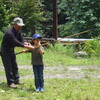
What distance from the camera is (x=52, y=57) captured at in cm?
1363

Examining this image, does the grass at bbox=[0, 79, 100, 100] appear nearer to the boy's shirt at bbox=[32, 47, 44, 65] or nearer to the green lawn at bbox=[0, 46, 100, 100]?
the green lawn at bbox=[0, 46, 100, 100]

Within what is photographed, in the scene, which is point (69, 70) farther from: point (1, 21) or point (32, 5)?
point (32, 5)

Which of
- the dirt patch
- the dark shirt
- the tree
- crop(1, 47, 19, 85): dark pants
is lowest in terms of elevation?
the dirt patch

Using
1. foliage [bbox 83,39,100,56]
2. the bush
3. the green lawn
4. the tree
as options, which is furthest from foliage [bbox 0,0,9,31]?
the green lawn

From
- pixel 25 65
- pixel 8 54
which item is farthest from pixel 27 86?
pixel 25 65

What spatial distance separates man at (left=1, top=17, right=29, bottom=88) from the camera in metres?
7.67

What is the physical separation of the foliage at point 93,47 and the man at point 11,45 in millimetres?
6781

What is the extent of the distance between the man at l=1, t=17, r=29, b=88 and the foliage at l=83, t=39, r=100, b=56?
6.78 meters

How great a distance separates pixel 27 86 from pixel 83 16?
14555mm

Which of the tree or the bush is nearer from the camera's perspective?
the bush

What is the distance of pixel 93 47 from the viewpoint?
48.0 feet

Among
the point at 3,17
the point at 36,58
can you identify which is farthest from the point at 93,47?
the point at 36,58

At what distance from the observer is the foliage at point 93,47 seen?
1439 cm

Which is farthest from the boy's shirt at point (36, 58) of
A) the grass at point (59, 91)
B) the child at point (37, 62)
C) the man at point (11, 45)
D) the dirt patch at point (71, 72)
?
the dirt patch at point (71, 72)
